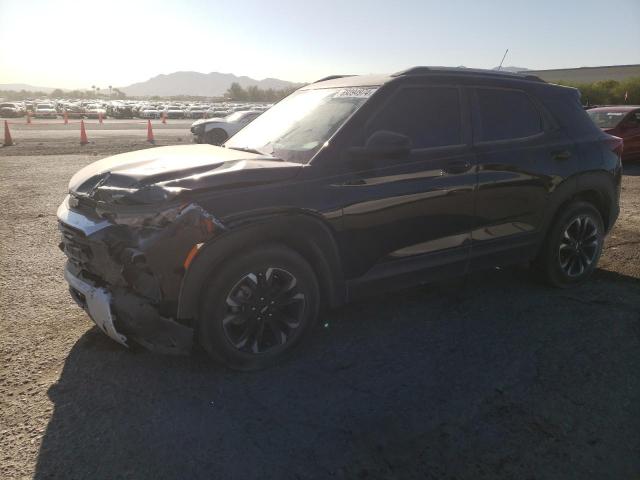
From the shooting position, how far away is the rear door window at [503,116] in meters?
4.02

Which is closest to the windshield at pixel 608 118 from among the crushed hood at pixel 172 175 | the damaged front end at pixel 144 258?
the crushed hood at pixel 172 175

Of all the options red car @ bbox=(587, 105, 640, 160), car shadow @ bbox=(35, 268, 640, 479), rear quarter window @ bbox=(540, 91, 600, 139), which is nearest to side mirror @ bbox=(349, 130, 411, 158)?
car shadow @ bbox=(35, 268, 640, 479)

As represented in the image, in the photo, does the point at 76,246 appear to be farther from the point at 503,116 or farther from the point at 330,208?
the point at 503,116

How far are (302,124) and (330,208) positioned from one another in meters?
0.90

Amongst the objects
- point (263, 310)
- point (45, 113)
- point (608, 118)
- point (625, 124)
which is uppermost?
point (45, 113)

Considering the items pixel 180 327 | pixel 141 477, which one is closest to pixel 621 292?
pixel 180 327

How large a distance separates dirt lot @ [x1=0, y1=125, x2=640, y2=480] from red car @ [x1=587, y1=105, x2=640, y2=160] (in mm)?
9499

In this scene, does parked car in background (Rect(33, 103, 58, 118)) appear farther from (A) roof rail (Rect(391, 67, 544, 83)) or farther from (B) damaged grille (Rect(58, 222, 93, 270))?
(A) roof rail (Rect(391, 67, 544, 83))

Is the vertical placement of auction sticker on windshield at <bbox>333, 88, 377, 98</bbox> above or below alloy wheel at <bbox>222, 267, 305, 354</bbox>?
above

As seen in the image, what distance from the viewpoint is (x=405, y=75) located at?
12.3 feet

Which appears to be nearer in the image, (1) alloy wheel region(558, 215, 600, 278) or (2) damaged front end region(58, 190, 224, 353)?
(2) damaged front end region(58, 190, 224, 353)

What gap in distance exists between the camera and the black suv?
2881mm

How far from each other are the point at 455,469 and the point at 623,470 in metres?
0.80

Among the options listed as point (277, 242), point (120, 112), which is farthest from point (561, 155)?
point (120, 112)
